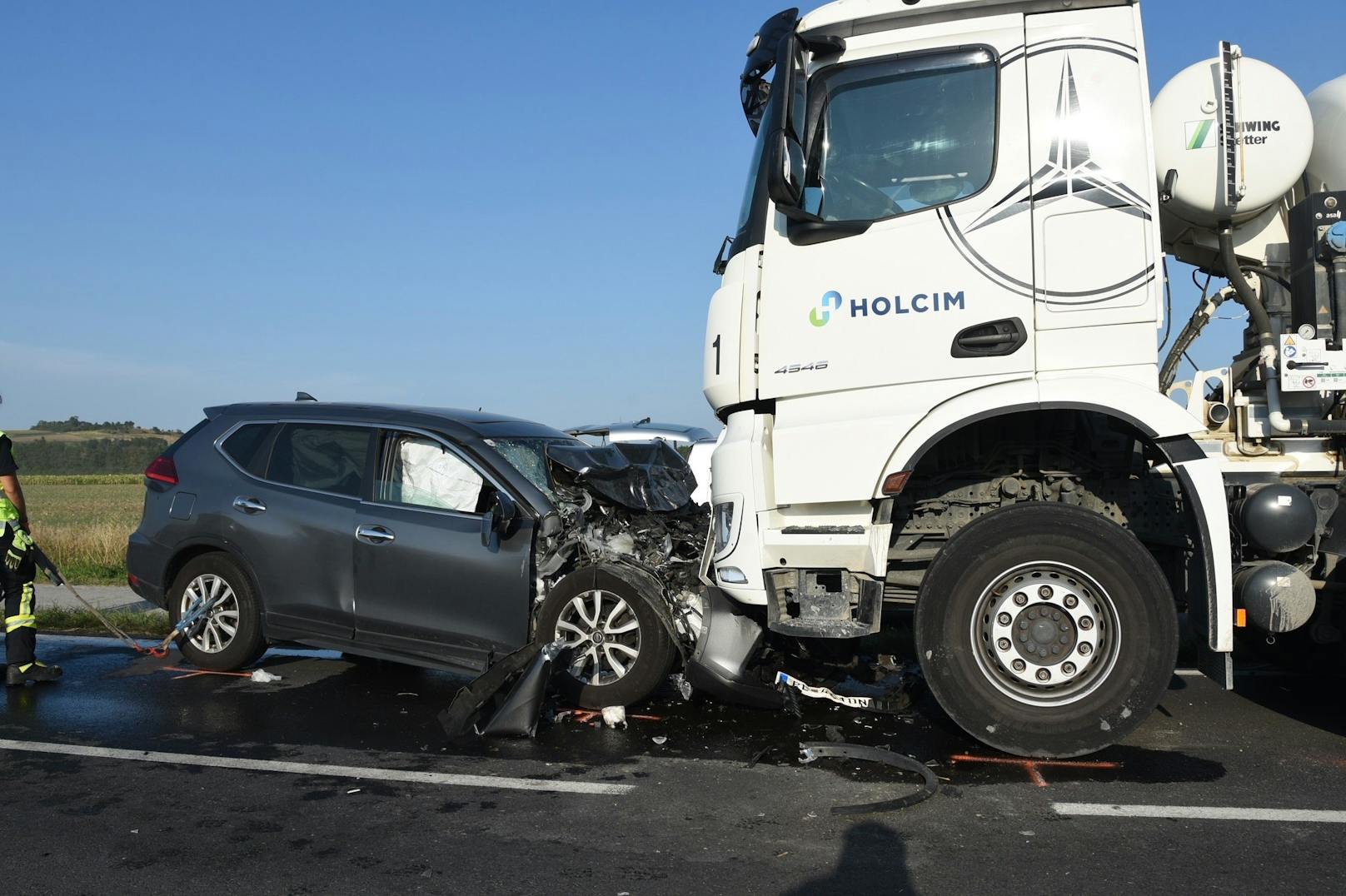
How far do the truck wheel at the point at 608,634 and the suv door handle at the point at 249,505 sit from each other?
86.7 inches

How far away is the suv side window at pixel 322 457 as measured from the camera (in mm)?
7195

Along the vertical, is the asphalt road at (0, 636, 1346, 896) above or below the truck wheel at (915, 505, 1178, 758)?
below

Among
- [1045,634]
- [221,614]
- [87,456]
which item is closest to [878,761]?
[1045,634]

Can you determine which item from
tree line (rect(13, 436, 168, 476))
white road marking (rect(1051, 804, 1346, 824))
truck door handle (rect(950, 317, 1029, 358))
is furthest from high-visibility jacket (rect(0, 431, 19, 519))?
tree line (rect(13, 436, 168, 476))

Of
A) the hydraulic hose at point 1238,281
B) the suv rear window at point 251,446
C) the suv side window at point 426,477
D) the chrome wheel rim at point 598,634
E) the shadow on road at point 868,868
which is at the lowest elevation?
the shadow on road at point 868,868

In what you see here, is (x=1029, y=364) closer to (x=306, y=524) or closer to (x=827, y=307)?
(x=827, y=307)

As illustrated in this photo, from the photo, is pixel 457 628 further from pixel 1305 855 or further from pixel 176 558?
pixel 1305 855

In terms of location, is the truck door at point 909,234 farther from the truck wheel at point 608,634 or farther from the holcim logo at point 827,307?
the truck wheel at point 608,634

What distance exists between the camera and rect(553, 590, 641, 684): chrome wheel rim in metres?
6.41

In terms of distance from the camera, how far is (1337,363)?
5285 mm

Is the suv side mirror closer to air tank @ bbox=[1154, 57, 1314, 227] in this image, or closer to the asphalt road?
the asphalt road

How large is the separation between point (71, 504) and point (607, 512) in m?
37.9

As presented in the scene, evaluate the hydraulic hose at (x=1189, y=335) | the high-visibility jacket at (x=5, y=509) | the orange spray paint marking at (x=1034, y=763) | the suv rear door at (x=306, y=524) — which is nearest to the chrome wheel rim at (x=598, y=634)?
the suv rear door at (x=306, y=524)

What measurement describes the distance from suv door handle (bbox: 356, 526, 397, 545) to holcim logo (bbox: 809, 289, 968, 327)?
3048 mm
